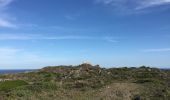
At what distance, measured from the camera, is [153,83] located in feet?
157

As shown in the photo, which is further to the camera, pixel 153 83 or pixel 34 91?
pixel 153 83

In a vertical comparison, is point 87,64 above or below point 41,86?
above

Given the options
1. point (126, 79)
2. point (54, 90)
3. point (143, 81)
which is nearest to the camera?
point (54, 90)

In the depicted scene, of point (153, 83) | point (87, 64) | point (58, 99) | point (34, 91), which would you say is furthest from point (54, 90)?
point (87, 64)

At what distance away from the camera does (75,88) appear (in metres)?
45.5

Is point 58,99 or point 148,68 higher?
point 148,68

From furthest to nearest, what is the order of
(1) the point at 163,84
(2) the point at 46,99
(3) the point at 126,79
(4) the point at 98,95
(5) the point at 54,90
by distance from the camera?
(3) the point at 126,79, (1) the point at 163,84, (5) the point at 54,90, (4) the point at 98,95, (2) the point at 46,99

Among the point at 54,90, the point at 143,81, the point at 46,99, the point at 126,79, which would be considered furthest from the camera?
the point at 126,79

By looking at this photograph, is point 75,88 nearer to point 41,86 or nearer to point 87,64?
point 41,86

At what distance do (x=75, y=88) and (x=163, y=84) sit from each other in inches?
511

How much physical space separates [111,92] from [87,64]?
30618 millimetres

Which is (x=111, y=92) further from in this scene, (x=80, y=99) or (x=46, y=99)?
(x=46, y=99)

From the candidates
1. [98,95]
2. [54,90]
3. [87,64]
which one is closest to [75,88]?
[54,90]

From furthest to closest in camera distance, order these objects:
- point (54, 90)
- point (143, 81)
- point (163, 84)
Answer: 1. point (143, 81)
2. point (163, 84)
3. point (54, 90)
